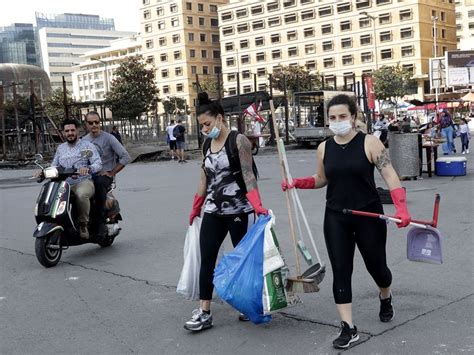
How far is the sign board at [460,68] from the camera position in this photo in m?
47.8

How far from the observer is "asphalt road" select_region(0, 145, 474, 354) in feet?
13.6

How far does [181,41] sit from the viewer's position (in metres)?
101

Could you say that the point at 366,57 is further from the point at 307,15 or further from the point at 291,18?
the point at 291,18

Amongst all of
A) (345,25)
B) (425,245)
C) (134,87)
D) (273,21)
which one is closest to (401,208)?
(425,245)

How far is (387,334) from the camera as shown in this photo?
13.6ft

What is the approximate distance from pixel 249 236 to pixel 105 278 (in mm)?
2539

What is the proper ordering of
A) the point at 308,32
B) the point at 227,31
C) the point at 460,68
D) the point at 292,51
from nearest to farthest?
the point at 460,68
the point at 308,32
the point at 292,51
the point at 227,31

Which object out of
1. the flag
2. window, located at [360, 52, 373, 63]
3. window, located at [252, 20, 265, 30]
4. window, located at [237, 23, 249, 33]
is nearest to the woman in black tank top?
the flag

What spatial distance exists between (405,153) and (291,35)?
80.9 meters

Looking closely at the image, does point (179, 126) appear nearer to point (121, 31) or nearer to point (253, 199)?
point (253, 199)

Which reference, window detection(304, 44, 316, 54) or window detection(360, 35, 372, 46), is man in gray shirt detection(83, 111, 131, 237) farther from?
window detection(304, 44, 316, 54)

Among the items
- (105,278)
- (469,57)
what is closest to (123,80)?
(469,57)

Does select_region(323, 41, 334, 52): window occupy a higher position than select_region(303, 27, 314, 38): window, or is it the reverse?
select_region(303, 27, 314, 38): window

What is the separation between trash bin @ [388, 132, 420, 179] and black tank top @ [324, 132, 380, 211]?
360 inches
